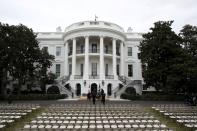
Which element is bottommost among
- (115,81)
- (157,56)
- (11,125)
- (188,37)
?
(11,125)

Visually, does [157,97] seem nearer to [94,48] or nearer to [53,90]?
[94,48]

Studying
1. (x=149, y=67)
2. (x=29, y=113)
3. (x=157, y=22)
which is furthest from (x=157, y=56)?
(x=29, y=113)

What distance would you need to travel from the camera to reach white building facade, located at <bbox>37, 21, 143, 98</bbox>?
43.6 meters

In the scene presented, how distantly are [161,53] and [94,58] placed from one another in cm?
1366

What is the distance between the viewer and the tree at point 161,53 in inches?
1390

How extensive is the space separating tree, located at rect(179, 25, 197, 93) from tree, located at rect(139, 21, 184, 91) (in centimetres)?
116

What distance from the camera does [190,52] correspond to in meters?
35.8

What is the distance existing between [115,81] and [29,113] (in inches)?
1007

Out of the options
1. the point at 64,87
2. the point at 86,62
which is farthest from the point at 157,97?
the point at 64,87

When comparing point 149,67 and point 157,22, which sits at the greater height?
point 157,22

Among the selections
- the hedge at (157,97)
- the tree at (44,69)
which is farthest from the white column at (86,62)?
the hedge at (157,97)

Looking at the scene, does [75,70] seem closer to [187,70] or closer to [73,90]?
[73,90]

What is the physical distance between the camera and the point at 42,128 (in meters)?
12.4

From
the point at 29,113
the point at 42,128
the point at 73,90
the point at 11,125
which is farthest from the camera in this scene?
the point at 73,90
